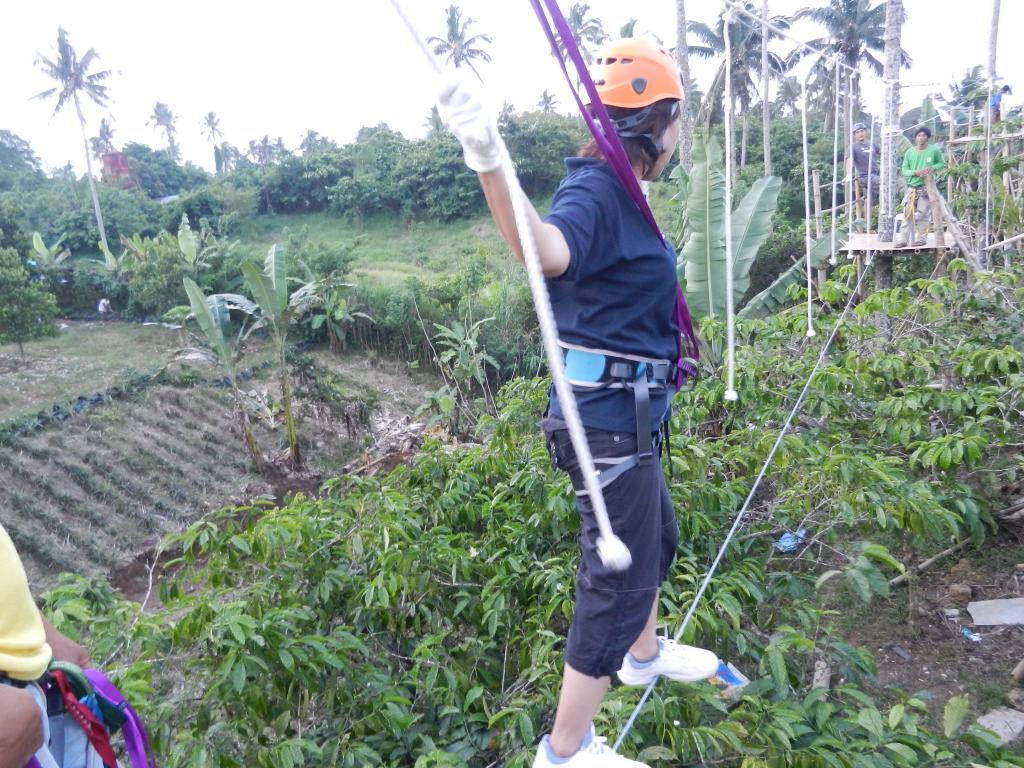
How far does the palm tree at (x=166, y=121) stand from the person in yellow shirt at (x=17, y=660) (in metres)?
40.6

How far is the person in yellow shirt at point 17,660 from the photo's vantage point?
1.12 metres

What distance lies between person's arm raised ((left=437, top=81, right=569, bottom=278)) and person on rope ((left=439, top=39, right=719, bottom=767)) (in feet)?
0.69

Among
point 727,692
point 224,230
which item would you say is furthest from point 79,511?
point 224,230

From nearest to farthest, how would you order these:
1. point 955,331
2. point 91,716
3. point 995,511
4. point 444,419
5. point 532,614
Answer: point 91,716 < point 532,614 < point 995,511 < point 955,331 < point 444,419

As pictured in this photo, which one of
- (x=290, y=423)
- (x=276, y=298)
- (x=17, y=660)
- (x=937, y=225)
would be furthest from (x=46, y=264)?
(x=17, y=660)

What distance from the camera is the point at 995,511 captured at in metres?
3.56

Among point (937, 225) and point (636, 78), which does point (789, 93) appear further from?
point (636, 78)

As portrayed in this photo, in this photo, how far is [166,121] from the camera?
37.4m

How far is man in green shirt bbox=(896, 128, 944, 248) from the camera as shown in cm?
679

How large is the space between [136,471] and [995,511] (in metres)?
9.06

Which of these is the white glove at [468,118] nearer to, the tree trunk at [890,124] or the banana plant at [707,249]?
the banana plant at [707,249]

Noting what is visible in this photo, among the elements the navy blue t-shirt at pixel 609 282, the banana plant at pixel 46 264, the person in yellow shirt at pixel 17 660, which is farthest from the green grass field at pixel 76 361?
the navy blue t-shirt at pixel 609 282

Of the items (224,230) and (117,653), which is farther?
(224,230)

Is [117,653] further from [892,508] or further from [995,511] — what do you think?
[995,511]
